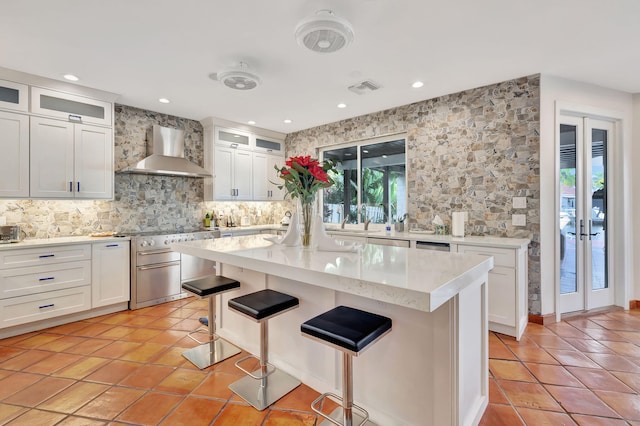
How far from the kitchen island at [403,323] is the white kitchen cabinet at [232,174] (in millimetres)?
2958

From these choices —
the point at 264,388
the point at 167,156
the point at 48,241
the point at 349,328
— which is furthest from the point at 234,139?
the point at 349,328

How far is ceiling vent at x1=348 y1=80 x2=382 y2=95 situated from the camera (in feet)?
11.0

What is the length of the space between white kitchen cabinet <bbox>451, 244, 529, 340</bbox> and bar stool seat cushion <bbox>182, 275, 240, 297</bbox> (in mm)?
2408

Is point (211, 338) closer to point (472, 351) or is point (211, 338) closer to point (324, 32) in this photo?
point (472, 351)

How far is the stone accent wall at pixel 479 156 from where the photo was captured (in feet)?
10.6

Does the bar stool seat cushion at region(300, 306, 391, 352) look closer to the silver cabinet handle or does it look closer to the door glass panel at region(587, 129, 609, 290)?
the silver cabinet handle

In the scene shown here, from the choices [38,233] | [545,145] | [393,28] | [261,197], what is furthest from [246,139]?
[545,145]

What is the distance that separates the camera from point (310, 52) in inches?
109

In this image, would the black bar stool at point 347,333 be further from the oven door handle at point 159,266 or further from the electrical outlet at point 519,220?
the oven door handle at point 159,266

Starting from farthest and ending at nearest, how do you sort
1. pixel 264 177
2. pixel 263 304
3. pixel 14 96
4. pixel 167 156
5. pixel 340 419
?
1. pixel 264 177
2. pixel 167 156
3. pixel 14 96
4. pixel 263 304
5. pixel 340 419

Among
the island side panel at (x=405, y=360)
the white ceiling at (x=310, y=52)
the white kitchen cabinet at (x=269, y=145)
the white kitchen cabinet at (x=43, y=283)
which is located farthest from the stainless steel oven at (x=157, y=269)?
the island side panel at (x=405, y=360)

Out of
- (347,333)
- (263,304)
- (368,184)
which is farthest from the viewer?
(368,184)

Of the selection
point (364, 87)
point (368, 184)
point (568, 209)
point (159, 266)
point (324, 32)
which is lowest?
point (159, 266)

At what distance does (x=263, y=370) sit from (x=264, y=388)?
11 centimetres
